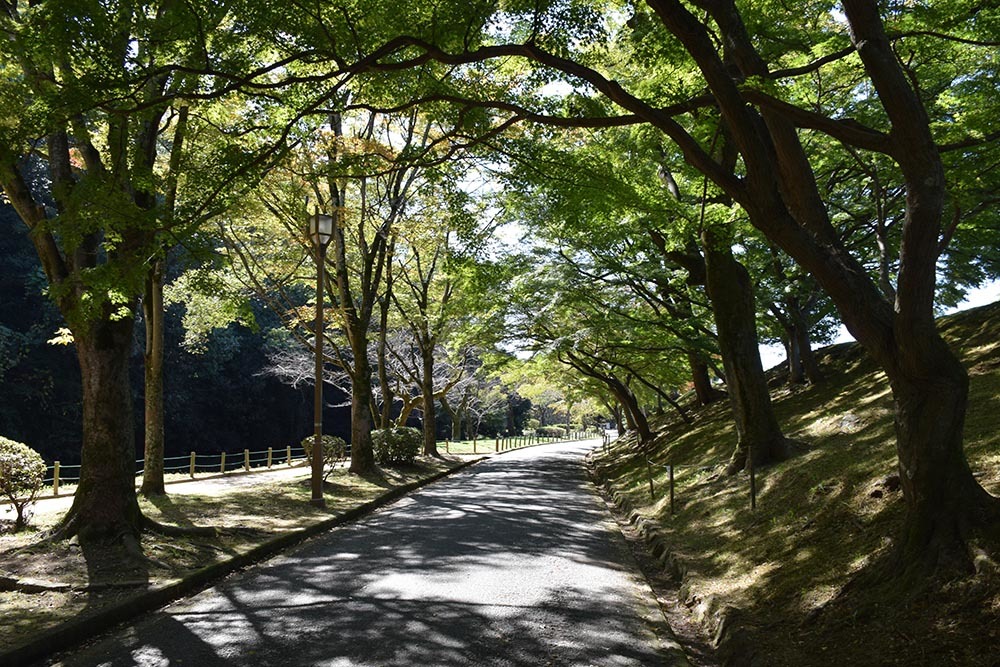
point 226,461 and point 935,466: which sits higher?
point 935,466

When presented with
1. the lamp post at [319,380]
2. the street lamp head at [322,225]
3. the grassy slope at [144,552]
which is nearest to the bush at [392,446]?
the grassy slope at [144,552]

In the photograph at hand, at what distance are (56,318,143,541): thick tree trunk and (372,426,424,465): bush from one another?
12881 mm

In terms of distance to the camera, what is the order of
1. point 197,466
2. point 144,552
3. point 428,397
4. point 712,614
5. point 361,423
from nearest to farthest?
1. point 712,614
2. point 144,552
3. point 361,423
4. point 197,466
5. point 428,397

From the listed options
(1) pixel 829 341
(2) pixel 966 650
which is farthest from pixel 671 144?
(1) pixel 829 341

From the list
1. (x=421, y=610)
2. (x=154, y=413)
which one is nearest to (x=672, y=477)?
(x=421, y=610)

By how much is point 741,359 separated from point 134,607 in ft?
29.5

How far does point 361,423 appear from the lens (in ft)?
59.4

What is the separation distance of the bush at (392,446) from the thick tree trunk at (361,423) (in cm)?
277

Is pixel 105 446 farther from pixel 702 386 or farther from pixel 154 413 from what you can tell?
pixel 702 386

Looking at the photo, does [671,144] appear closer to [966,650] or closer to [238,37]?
[238,37]

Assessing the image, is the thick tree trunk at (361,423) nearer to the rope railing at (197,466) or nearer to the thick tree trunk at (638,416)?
the rope railing at (197,466)

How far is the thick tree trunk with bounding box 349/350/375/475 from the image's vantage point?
18.0 metres

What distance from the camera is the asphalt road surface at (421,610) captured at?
4.80m

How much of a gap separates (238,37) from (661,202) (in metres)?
6.63
